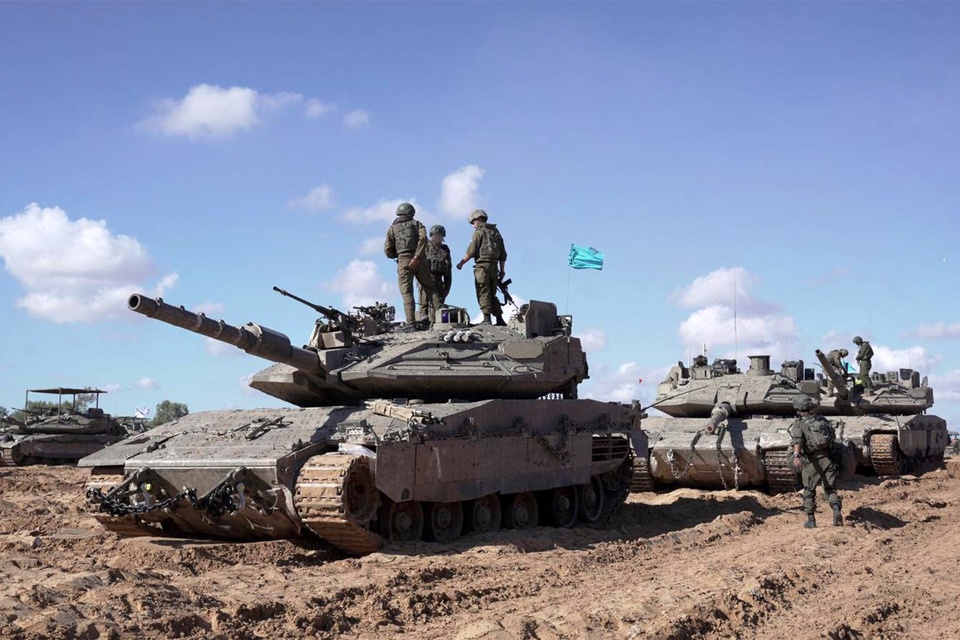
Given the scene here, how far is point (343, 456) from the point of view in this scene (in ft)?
35.8

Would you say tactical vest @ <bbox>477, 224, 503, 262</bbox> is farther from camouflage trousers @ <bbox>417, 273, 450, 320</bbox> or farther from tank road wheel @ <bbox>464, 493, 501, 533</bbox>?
tank road wheel @ <bbox>464, 493, 501, 533</bbox>

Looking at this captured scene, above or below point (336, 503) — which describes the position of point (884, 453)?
above

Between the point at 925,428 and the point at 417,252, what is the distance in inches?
589

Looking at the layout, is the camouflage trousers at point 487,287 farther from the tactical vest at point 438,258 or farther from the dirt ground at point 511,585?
the dirt ground at point 511,585

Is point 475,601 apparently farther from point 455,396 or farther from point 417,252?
point 417,252

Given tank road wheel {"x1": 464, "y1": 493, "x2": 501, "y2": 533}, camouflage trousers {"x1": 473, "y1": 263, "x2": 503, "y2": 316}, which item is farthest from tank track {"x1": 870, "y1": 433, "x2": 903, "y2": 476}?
tank road wheel {"x1": 464, "y1": 493, "x2": 501, "y2": 533}

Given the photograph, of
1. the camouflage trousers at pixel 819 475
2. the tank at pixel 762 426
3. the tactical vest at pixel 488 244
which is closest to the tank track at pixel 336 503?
the camouflage trousers at pixel 819 475

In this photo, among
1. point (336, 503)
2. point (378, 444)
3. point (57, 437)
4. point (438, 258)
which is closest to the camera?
point (336, 503)

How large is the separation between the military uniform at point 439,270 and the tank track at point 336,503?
6104 millimetres

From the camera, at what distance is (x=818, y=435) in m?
13.8

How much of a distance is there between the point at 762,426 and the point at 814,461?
234 inches

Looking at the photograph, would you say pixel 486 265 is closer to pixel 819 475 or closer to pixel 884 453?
pixel 819 475

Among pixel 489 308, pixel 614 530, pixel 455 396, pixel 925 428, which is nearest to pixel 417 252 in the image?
pixel 489 308

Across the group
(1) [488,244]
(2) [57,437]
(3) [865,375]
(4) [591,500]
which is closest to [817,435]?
(4) [591,500]
